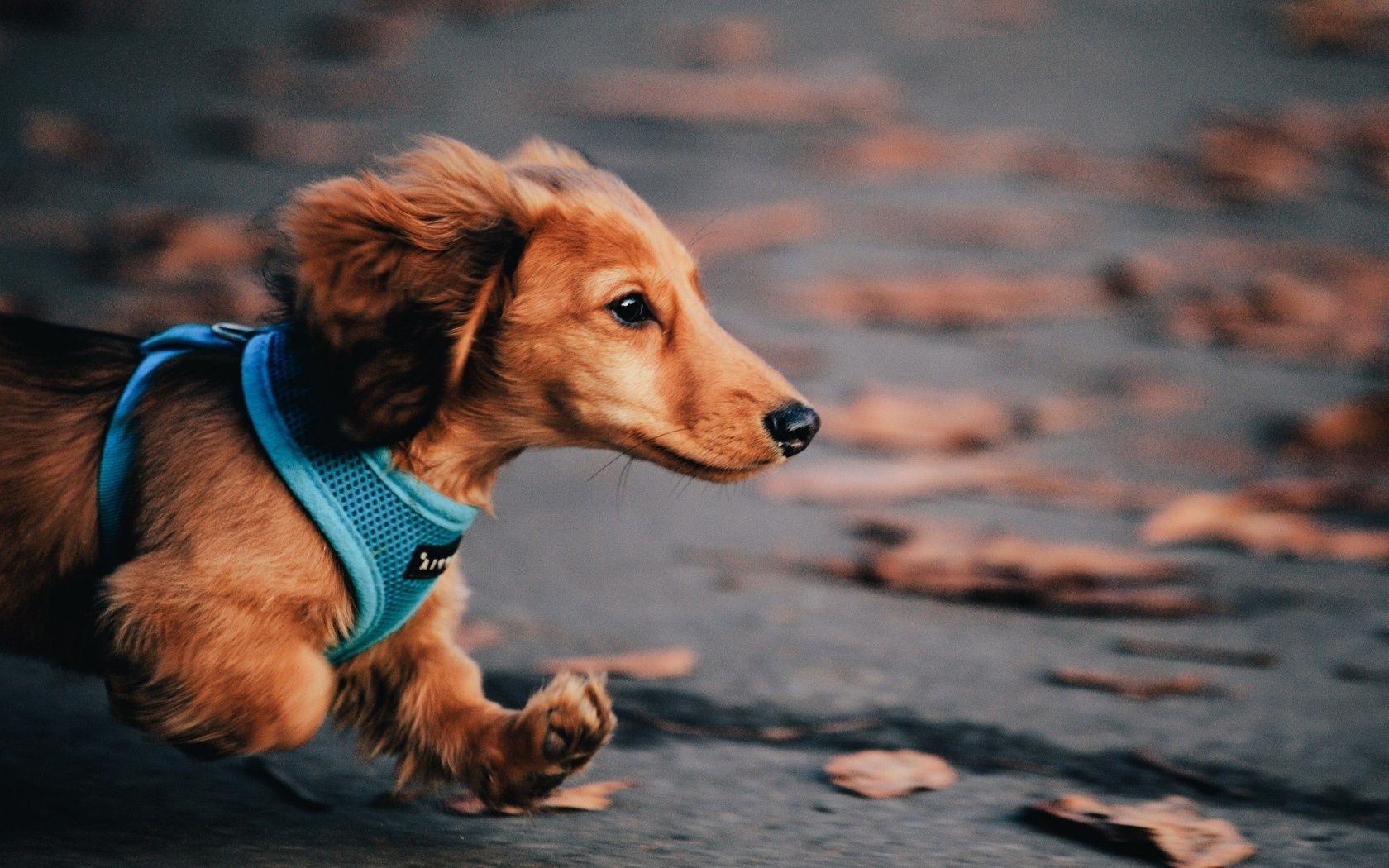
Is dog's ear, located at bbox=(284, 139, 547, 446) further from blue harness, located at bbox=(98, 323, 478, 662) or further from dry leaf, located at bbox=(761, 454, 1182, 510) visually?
dry leaf, located at bbox=(761, 454, 1182, 510)

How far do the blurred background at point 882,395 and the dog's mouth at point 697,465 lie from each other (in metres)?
0.61

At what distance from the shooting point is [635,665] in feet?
11.2

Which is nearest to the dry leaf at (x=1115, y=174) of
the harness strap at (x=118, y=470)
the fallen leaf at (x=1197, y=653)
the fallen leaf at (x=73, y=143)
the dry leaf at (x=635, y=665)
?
the fallen leaf at (x=1197, y=653)

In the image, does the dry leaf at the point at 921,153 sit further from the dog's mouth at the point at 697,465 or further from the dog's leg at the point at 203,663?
the dog's leg at the point at 203,663

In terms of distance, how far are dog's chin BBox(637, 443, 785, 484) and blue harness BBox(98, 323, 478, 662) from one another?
38 centimetres

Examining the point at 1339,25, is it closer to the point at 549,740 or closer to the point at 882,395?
the point at 882,395

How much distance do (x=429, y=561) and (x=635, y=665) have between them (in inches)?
41.1

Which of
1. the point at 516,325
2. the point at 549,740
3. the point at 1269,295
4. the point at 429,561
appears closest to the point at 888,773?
the point at 549,740

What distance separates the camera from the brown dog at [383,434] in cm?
233

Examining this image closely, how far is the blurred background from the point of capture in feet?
9.04

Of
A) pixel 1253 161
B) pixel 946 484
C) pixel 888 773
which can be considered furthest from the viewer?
pixel 1253 161

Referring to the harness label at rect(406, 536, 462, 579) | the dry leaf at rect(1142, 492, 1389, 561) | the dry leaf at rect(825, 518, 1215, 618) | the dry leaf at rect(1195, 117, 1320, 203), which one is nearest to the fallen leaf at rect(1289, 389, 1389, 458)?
the dry leaf at rect(1142, 492, 1389, 561)

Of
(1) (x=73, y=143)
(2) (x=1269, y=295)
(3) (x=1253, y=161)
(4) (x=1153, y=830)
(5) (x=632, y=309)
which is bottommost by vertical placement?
(4) (x=1153, y=830)

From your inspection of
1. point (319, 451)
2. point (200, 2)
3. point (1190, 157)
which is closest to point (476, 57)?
point (200, 2)
